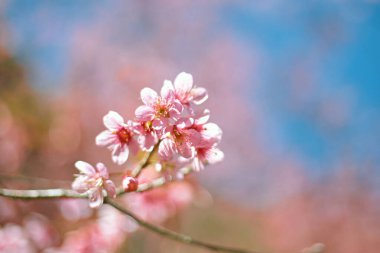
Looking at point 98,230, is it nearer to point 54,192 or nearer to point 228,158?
point 54,192

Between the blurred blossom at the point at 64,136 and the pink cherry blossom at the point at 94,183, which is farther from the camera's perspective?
the blurred blossom at the point at 64,136

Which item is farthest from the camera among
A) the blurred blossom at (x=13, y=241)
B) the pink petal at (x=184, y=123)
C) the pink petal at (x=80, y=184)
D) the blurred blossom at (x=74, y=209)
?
the blurred blossom at (x=74, y=209)

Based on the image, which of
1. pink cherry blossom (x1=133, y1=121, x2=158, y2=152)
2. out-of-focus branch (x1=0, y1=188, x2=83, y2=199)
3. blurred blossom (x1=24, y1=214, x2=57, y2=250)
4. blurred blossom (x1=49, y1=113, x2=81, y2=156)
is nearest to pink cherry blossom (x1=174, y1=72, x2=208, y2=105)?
pink cherry blossom (x1=133, y1=121, x2=158, y2=152)

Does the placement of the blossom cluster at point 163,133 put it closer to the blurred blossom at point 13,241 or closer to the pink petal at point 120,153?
the pink petal at point 120,153

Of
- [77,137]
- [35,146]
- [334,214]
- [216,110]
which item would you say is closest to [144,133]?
[35,146]

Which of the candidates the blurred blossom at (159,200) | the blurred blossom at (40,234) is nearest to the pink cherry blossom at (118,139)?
the blurred blossom at (159,200)

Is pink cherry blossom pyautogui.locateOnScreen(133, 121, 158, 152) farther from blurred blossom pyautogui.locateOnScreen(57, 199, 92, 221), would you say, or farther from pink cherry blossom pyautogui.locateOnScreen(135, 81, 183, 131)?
blurred blossom pyautogui.locateOnScreen(57, 199, 92, 221)
